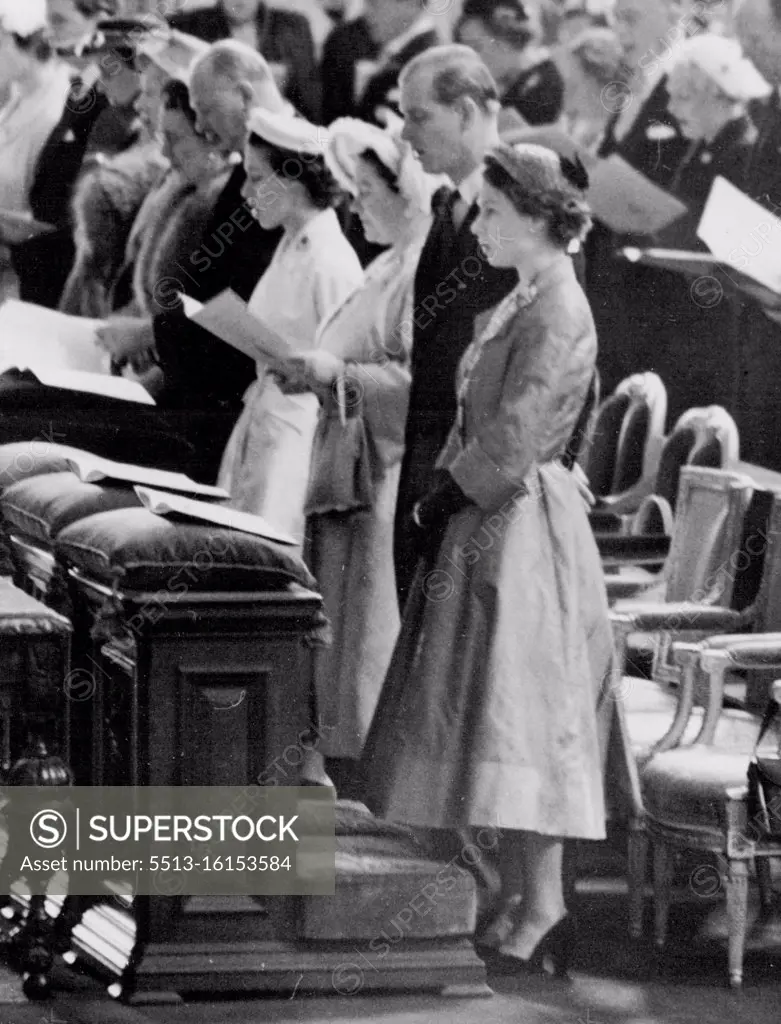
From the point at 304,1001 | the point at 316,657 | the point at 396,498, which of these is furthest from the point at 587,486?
the point at 304,1001

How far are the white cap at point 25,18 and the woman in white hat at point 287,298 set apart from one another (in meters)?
0.61

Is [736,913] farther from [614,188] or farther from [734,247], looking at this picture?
[614,188]

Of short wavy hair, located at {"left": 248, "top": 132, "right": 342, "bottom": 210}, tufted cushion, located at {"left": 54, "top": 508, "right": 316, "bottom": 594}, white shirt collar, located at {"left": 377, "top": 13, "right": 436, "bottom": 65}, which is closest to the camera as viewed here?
tufted cushion, located at {"left": 54, "top": 508, "right": 316, "bottom": 594}

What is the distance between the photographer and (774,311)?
484 cm

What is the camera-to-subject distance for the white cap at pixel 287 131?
4.73m

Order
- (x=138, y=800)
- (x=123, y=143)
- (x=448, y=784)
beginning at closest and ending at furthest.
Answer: (x=138, y=800) < (x=448, y=784) < (x=123, y=143)

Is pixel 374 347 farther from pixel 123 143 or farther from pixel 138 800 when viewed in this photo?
pixel 138 800

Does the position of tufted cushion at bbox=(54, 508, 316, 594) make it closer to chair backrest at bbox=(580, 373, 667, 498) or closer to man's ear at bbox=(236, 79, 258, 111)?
chair backrest at bbox=(580, 373, 667, 498)

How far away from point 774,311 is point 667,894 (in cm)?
158

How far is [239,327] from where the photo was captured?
4.76 meters

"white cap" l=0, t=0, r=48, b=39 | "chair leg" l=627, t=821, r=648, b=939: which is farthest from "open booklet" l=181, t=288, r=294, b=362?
"chair leg" l=627, t=821, r=648, b=939

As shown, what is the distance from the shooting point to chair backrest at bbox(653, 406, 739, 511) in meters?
4.86

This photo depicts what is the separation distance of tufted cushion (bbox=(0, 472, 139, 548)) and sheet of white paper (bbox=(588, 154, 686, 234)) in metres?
1.42

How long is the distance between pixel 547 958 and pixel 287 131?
2252 millimetres
